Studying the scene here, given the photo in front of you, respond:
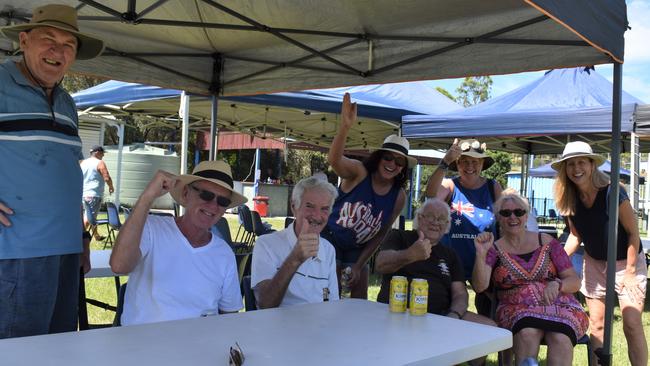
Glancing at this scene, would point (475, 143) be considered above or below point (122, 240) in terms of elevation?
above

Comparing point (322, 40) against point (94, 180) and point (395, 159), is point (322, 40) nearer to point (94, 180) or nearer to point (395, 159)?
point (395, 159)

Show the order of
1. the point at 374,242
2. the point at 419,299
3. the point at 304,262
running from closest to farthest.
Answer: the point at 419,299 < the point at 304,262 < the point at 374,242

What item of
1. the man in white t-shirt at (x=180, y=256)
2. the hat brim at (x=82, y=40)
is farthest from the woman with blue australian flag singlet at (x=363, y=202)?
the hat brim at (x=82, y=40)

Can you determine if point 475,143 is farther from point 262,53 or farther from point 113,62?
point 113,62

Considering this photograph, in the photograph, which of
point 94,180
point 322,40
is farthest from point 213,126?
point 94,180

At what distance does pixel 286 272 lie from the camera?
217 centimetres

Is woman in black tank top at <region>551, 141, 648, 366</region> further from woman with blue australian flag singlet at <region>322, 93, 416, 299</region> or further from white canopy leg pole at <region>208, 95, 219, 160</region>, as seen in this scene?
white canopy leg pole at <region>208, 95, 219, 160</region>

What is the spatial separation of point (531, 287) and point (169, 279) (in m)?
2.05

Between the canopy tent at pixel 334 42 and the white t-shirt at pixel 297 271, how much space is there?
4.82ft

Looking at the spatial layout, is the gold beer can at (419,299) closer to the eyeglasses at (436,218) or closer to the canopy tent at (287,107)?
the eyeglasses at (436,218)

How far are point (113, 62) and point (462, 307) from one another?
2.95 m

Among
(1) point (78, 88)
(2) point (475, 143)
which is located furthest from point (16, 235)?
(1) point (78, 88)

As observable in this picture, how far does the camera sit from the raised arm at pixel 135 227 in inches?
76.1

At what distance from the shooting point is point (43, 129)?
80.4 inches
